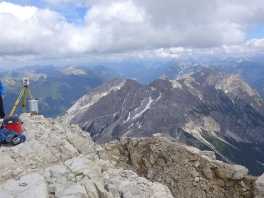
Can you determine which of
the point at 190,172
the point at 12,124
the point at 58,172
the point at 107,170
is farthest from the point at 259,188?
the point at 12,124

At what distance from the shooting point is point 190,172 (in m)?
25.0

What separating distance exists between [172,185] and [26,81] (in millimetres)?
19620

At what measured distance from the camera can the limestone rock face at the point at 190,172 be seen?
23.8 meters

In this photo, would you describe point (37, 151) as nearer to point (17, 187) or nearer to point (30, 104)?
point (17, 187)

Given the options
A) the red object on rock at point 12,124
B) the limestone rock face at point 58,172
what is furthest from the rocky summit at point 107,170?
the red object on rock at point 12,124

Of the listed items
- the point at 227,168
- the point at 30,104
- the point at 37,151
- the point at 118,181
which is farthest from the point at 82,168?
the point at 227,168

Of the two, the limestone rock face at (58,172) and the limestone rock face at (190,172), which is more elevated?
the limestone rock face at (58,172)

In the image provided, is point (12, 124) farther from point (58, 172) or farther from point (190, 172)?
point (190, 172)

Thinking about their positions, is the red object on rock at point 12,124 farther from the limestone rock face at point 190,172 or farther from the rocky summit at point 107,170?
the limestone rock face at point 190,172

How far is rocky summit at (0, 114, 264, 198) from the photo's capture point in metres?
13.0

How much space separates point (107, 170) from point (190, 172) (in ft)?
36.0

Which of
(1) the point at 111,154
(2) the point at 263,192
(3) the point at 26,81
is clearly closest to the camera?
(2) the point at 263,192

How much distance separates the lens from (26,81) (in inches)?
953

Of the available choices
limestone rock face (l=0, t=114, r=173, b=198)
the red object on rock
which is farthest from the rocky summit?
the red object on rock
